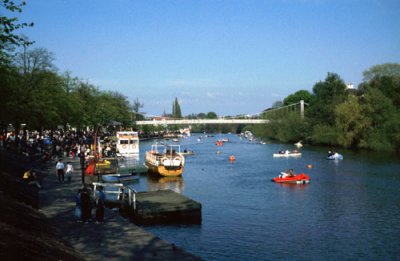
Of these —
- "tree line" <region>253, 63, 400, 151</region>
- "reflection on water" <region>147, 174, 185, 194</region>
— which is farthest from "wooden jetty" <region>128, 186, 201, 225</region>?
"tree line" <region>253, 63, 400, 151</region>

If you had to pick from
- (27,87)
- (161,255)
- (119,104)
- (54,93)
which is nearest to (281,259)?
(161,255)

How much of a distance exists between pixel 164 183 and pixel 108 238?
88.9 ft

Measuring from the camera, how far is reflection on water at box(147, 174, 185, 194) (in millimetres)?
41531

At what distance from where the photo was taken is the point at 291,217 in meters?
28.8

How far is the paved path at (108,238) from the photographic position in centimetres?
1559

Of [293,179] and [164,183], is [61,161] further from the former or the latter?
[293,179]

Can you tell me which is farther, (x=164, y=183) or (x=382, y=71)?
(x=382, y=71)

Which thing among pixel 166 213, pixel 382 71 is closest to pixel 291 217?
pixel 166 213

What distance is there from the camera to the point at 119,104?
131 metres

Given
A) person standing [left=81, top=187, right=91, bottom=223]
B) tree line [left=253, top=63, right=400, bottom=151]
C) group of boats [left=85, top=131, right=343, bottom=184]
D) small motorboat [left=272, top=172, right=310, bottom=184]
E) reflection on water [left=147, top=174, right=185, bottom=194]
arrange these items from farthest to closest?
1. tree line [left=253, top=63, right=400, bottom=151]
2. small motorboat [left=272, top=172, right=310, bottom=184]
3. reflection on water [left=147, top=174, right=185, bottom=194]
4. group of boats [left=85, top=131, right=343, bottom=184]
5. person standing [left=81, top=187, right=91, bottom=223]

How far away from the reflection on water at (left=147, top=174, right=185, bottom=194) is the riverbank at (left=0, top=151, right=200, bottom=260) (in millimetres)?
18720

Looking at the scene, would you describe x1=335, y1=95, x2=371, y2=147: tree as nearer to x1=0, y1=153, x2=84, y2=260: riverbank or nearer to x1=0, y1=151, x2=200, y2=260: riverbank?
x1=0, y1=151, x2=200, y2=260: riverbank

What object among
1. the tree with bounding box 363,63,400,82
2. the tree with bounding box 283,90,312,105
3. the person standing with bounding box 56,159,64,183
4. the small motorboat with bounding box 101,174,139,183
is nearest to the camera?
the person standing with bounding box 56,159,64,183

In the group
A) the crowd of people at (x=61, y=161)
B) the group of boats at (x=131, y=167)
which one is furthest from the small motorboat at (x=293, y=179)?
the crowd of people at (x=61, y=161)
